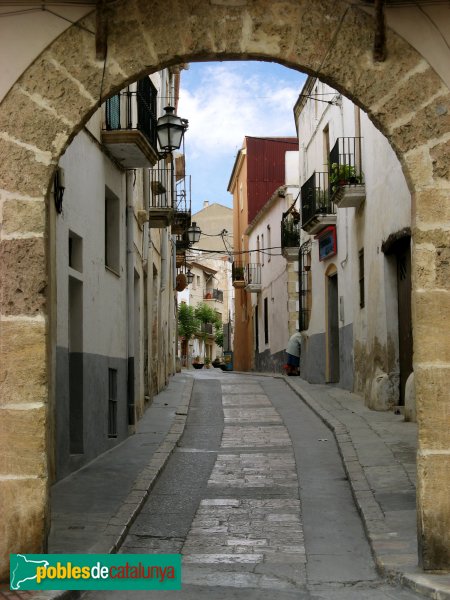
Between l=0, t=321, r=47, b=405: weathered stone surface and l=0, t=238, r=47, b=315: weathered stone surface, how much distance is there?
11cm

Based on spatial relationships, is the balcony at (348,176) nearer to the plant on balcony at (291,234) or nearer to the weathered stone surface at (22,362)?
the plant on balcony at (291,234)

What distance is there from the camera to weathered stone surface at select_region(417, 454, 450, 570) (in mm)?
5762

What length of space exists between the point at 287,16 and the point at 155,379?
1296cm

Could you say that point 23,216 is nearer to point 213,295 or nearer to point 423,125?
point 423,125

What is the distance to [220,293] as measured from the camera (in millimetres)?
68688

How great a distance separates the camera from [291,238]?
25.3m

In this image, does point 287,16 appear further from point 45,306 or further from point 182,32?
point 45,306

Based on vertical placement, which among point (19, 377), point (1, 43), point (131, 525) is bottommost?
point (131, 525)

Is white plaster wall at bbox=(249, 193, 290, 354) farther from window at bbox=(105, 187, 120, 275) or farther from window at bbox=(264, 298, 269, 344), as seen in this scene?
window at bbox=(105, 187, 120, 275)

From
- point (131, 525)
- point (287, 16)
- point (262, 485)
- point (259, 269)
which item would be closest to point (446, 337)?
point (287, 16)

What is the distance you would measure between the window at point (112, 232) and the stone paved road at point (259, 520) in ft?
8.60

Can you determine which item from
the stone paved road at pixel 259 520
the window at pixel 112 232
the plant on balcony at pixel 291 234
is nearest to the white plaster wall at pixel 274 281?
the plant on balcony at pixel 291 234

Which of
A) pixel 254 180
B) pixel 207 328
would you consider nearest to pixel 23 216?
pixel 254 180

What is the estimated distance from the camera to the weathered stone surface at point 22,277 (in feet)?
19.4
